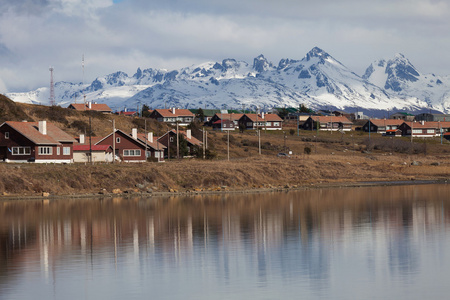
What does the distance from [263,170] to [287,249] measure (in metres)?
47.3

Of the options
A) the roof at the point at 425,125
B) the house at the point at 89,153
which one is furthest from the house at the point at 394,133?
the house at the point at 89,153

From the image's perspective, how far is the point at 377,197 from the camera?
6391 centimetres

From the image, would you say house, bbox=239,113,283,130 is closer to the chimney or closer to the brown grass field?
the brown grass field

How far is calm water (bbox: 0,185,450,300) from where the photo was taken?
1030 inches

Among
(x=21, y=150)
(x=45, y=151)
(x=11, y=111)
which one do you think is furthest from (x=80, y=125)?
(x=21, y=150)

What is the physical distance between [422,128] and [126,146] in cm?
11325

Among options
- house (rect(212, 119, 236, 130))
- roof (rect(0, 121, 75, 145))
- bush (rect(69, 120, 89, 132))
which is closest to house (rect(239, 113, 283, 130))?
house (rect(212, 119, 236, 130))

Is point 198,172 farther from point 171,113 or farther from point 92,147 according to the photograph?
point 171,113

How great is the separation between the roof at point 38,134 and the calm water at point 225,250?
23.1 m

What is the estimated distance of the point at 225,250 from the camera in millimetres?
34875

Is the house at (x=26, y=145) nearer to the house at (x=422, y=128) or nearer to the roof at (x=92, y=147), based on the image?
the roof at (x=92, y=147)

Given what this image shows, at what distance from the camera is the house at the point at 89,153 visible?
8969 centimetres

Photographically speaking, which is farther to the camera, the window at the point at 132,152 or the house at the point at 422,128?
the house at the point at 422,128

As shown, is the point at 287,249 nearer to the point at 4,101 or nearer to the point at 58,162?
the point at 58,162
